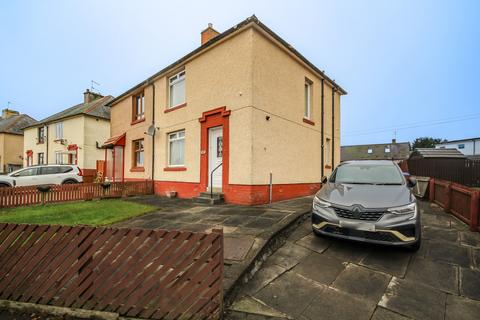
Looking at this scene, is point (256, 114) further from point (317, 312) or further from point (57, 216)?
point (57, 216)

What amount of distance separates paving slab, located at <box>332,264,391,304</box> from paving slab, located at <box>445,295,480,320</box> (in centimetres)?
67

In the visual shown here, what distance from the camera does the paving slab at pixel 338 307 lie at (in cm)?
270

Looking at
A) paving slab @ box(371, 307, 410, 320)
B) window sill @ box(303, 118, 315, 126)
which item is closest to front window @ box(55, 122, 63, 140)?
window sill @ box(303, 118, 315, 126)

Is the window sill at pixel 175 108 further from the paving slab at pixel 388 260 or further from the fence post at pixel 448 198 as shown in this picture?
the fence post at pixel 448 198

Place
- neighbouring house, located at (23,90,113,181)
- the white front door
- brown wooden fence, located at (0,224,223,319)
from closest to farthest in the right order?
brown wooden fence, located at (0,224,223,319) → the white front door → neighbouring house, located at (23,90,113,181)

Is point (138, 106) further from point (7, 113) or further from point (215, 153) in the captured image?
point (7, 113)

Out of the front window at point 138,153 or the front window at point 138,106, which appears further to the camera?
the front window at point 138,106

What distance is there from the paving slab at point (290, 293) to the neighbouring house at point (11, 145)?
127ft

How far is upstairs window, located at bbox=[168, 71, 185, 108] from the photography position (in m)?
10.9

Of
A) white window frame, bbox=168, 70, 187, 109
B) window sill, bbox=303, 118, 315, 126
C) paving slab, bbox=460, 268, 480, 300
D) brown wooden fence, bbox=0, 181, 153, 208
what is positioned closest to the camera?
paving slab, bbox=460, 268, 480, 300

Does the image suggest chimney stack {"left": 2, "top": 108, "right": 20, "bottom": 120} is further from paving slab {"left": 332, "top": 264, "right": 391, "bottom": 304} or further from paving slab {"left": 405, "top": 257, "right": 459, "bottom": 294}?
paving slab {"left": 405, "top": 257, "right": 459, "bottom": 294}

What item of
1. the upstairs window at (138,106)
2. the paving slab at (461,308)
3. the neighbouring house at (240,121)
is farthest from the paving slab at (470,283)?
the upstairs window at (138,106)

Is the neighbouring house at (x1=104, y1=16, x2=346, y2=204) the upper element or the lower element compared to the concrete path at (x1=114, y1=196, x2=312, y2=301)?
upper

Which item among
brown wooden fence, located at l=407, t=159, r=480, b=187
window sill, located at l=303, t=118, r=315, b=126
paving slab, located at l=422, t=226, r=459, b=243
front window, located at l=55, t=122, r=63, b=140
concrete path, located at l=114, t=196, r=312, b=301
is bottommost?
paving slab, located at l=422, t=226, r=459, b=243
